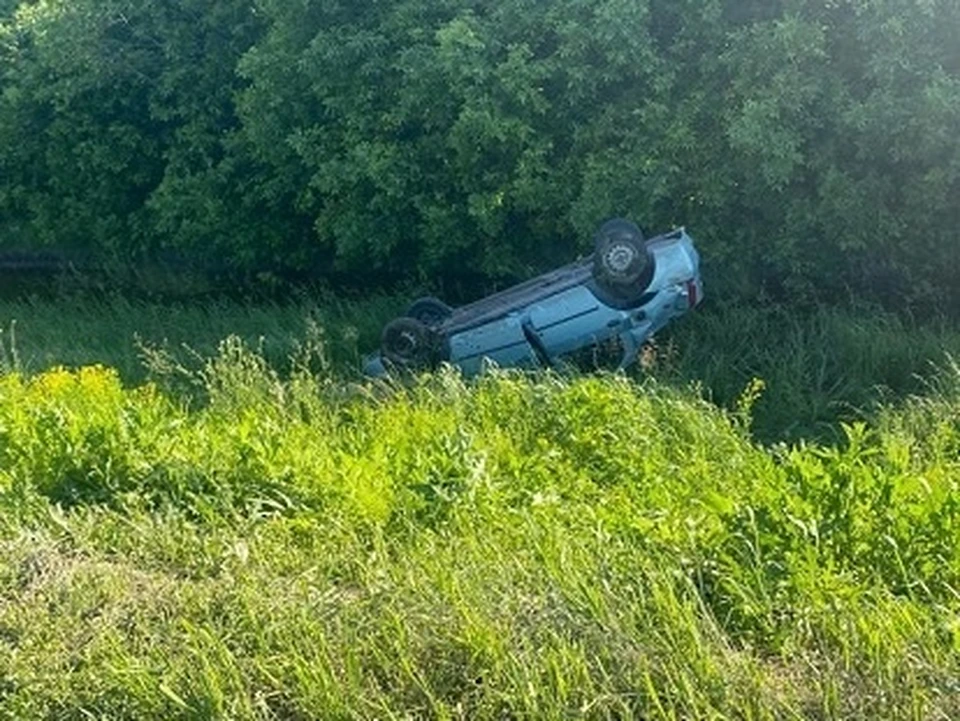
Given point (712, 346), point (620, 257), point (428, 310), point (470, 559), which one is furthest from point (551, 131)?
point (470, 559)

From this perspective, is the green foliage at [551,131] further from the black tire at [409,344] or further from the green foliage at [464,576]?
the green foliage at [464,576]

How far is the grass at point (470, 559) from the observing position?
3854 millimetres

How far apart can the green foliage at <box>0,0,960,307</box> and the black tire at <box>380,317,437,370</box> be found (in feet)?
5.36

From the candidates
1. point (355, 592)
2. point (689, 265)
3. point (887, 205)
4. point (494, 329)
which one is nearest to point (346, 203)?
point (494, 329)

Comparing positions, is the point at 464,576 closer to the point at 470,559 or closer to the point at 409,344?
the point at 470,559

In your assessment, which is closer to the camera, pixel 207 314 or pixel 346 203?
pixel 346 203

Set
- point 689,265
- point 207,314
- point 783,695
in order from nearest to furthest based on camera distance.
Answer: point 783,695
point 689,265
point 207,314

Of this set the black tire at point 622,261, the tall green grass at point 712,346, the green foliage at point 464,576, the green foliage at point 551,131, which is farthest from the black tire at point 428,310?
the green foliage at point 464,576

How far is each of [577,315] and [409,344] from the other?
1.46 m

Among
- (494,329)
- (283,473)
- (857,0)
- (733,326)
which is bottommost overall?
(733,326)

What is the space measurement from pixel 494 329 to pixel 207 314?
4705mm

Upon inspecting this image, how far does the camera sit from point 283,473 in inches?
224

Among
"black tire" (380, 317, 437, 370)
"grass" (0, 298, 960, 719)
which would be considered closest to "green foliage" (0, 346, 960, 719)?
"grass" (0, 298, 960, 719)

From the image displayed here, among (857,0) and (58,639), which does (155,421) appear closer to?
(58,639)
